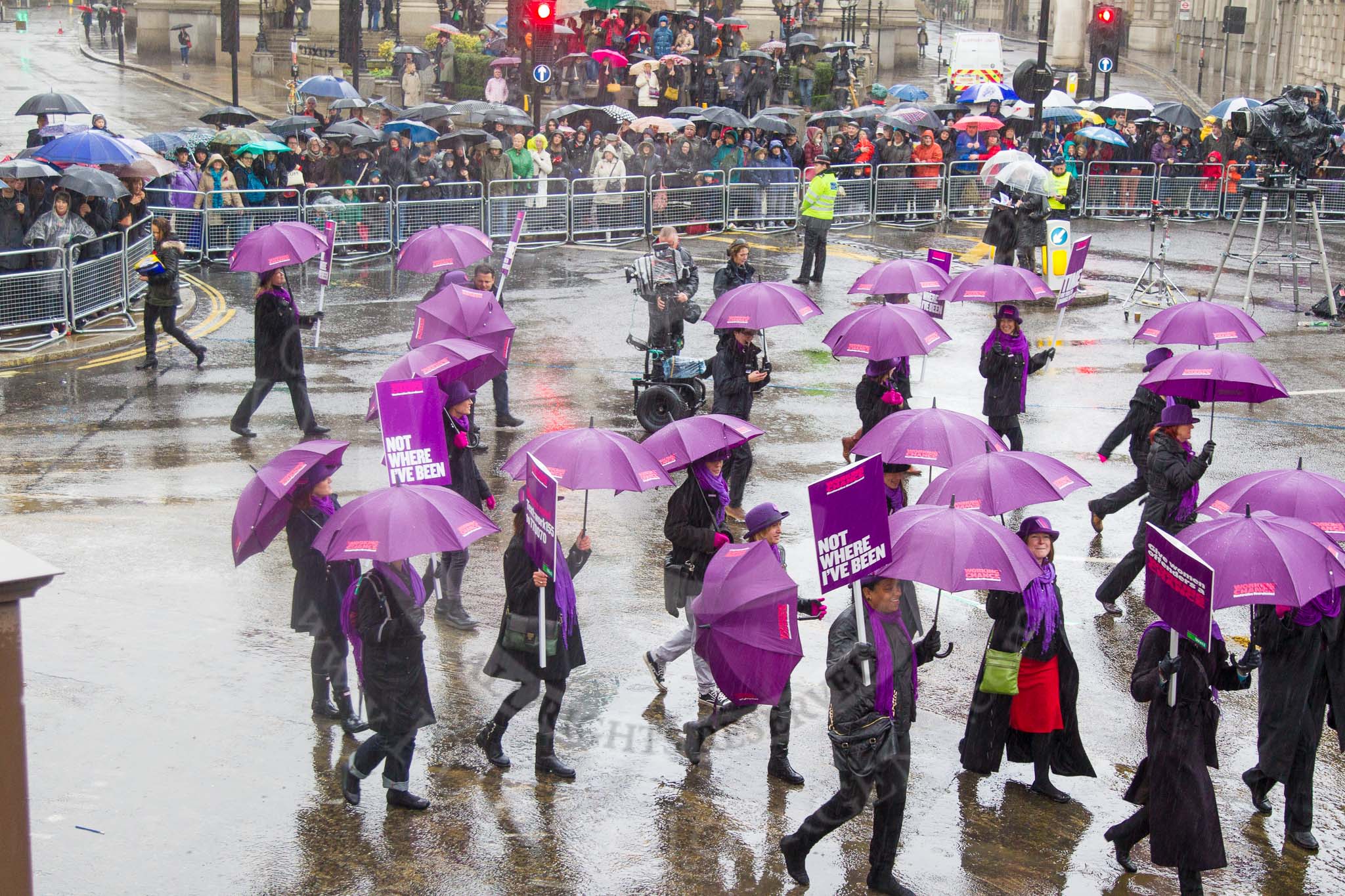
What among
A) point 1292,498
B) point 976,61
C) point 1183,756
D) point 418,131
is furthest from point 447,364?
point 976,61

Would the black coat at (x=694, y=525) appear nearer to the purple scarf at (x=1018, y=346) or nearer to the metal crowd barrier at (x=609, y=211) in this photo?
the purple scarf at (x=1018, y=346)

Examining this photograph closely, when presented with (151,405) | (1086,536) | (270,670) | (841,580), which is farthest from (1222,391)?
(151,405)

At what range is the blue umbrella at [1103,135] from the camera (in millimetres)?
29406

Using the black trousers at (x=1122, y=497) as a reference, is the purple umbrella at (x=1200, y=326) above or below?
above

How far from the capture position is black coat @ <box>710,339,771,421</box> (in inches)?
533

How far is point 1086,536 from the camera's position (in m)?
13.4

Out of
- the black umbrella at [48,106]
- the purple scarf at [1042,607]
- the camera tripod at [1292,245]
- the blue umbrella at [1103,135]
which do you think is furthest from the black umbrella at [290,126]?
the purple scarf at [1042,607]

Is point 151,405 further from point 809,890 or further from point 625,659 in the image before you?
point 809,890

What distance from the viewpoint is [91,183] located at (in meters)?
19.4

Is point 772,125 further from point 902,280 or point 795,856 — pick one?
point 795,856

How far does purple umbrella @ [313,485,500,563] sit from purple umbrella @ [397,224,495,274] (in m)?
7.24

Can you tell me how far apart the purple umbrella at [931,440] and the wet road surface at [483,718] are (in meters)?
1.45

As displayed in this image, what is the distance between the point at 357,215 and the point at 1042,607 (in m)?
17.7

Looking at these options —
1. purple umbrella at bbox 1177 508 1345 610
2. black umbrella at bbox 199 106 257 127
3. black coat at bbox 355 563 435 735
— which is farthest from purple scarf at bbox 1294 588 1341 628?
black umbrella at bbox 199 106 257 127
